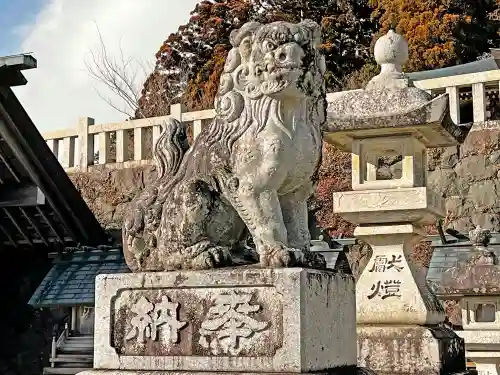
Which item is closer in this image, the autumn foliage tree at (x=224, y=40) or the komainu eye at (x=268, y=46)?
the komainu eye at (x=268, y=46)

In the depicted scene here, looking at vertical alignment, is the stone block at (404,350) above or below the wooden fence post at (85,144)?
below

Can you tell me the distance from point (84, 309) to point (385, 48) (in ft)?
16.4

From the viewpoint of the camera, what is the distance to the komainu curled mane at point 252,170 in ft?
10.7

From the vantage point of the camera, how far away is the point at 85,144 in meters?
14.1

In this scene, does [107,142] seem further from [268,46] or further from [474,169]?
[268,46]

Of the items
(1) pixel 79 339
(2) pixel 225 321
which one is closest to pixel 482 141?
(1) pixel 79 339

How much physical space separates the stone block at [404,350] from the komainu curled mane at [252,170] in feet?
5.20

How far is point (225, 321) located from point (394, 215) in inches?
83.1

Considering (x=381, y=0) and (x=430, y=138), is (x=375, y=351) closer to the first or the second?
(x=430, y=138)

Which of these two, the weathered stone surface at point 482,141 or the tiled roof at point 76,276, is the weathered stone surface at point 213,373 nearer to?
the tiled roof at point 76,276

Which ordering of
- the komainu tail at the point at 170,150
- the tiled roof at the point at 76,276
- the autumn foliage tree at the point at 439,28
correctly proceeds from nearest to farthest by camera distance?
the komainu tail at the point at 170,150 → the tiled roof at the point at 76,276 → the autumn foliage tree at the point at 439,28

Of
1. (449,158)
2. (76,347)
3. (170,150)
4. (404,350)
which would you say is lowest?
(76,347)

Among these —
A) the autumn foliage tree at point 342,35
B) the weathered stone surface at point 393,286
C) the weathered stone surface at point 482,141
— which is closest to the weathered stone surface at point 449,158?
the weathered stone surface at point 482,141

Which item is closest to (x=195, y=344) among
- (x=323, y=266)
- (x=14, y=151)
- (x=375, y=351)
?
(x=323, y=266)
